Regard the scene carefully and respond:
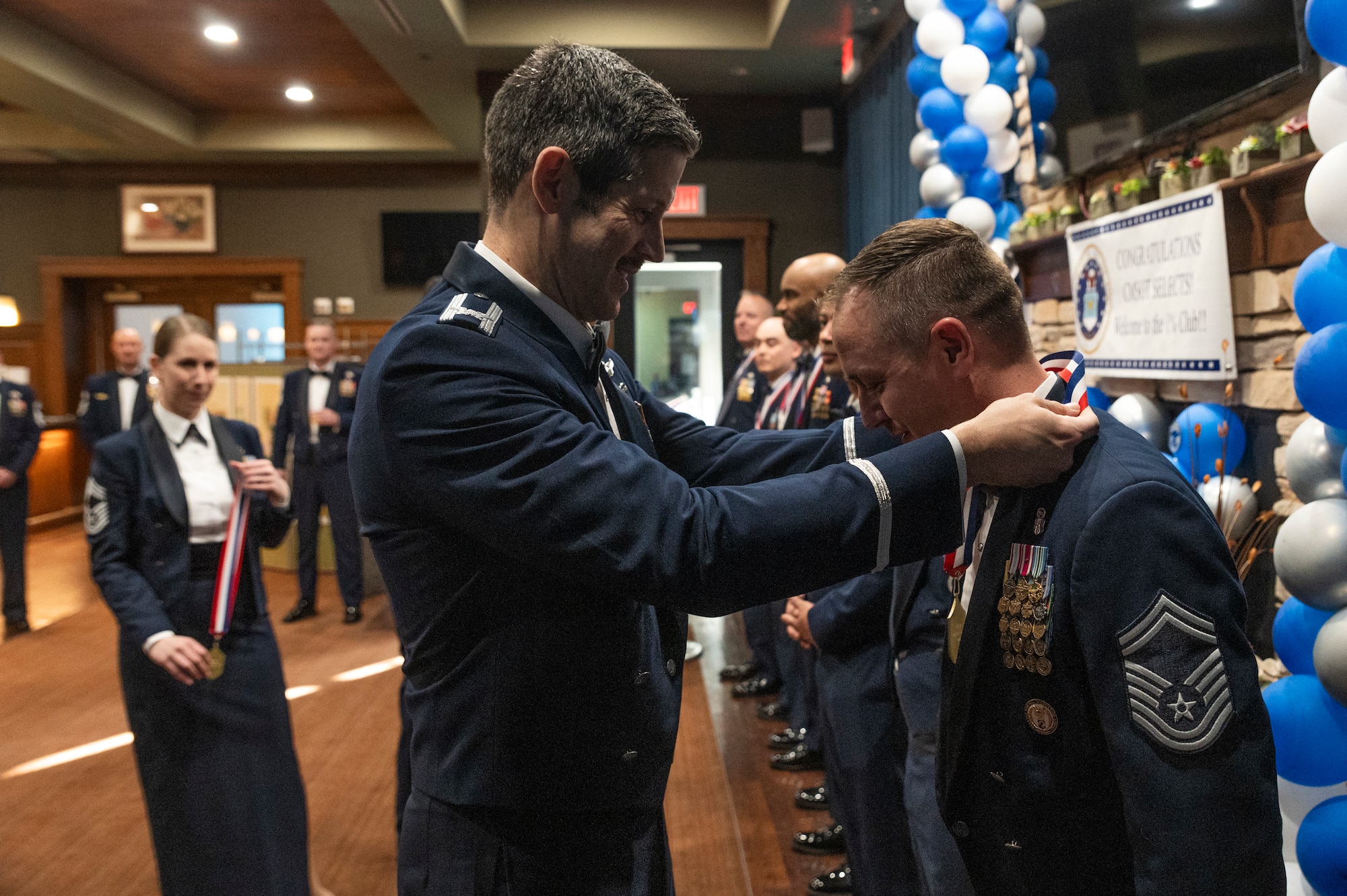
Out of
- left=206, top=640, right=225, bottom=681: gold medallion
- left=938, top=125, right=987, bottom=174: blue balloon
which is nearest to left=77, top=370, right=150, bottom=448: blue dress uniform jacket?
left=206, top=640, right=225, bottom=681: gold medallion

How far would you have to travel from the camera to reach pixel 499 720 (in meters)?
1.10

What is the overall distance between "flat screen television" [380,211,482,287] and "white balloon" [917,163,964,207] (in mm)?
7256

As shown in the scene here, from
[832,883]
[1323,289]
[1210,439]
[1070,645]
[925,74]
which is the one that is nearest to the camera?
[1070,645]

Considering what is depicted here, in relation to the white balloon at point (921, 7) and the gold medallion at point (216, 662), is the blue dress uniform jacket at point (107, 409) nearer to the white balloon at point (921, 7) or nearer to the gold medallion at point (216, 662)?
the gold medallion at point (216, 662)

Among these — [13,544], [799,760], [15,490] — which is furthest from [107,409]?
[799,760]

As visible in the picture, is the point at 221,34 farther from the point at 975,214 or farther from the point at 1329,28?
the point at 1329,28

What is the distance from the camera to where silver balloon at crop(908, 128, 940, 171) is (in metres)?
4.43

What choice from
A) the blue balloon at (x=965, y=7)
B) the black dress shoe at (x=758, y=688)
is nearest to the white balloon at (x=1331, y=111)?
the blue balloon at (x=965, y=7)

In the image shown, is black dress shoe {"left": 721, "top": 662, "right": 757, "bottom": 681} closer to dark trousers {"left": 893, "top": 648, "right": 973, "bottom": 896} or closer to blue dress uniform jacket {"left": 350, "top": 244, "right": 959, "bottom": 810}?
dark trousers {"left": 893, "top": 648, "right": 973, "bottom": 896}

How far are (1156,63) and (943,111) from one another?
4.36ft

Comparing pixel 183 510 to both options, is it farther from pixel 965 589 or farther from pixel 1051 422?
pixel 1051 422

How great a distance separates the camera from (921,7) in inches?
174

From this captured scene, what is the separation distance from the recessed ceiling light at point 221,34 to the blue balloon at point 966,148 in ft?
18.4

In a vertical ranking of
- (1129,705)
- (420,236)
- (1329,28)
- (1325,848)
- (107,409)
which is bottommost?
(1325,848)
